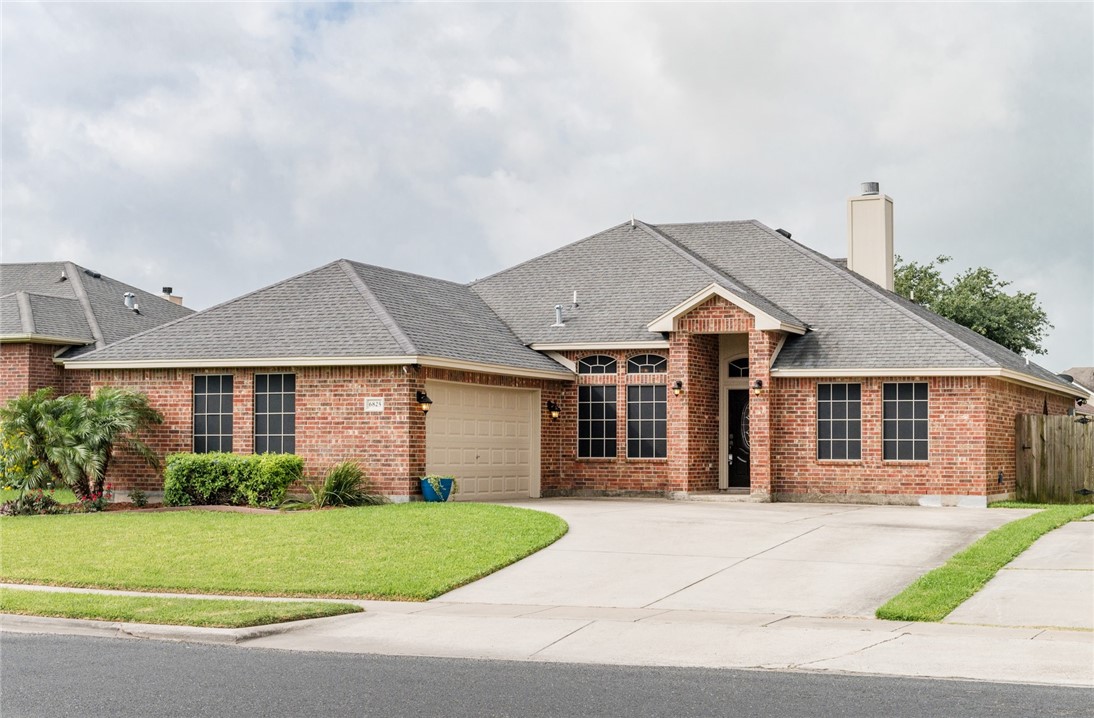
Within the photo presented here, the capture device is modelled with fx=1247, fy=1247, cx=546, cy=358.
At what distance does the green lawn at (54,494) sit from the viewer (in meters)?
22.5

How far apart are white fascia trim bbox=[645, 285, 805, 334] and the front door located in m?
2.29

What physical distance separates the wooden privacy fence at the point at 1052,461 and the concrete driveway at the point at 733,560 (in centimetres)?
465

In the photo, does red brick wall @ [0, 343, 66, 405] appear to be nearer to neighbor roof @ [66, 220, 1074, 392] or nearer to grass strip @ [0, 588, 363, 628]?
neighbor roof @ [66, 220, 1074, 392]

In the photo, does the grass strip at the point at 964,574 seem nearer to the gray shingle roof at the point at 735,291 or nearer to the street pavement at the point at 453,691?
the street pavement at the point at 453,691

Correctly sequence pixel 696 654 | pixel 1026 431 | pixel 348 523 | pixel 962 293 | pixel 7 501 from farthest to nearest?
1. pixel 962 293
2. pixel 1026 431
3. pixel 7 501
4. pixel 348 523
5. pixel 696 654

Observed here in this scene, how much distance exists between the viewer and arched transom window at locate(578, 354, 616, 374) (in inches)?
1037

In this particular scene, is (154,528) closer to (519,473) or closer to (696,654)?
(519,473)

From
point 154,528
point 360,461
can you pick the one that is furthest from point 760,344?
point 154,528

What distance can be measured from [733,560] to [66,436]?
13.0 m

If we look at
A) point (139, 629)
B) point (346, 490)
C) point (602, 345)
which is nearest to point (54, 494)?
point (346, 490)

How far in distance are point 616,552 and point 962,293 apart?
3563 centimetres

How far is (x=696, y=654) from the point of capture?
1073 centimetres

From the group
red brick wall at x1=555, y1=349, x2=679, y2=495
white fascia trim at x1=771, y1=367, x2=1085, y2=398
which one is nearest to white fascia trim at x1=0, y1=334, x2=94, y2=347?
red brick wall at x1=555, y1=349, x2=679, y2=495

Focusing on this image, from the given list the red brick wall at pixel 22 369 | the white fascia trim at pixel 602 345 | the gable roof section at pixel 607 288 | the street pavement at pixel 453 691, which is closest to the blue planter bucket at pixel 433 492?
the white fascia trim at pixel 602 345
